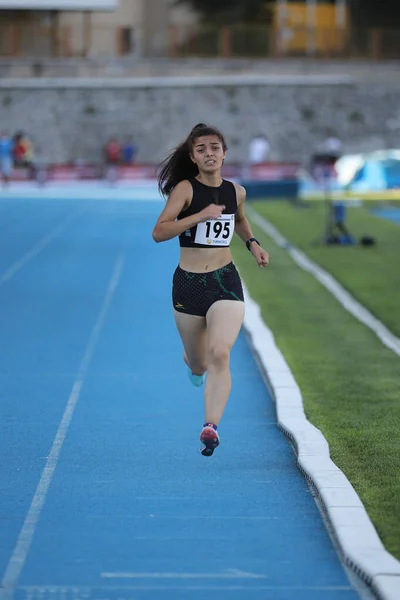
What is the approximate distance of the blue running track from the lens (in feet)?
19.1

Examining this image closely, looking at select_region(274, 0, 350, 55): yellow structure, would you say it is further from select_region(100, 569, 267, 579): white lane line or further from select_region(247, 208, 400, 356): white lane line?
select_region(100, 569, 267, 579): white lane line

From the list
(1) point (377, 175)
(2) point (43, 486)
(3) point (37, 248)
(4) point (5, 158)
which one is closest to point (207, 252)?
(2) point (43, 486)

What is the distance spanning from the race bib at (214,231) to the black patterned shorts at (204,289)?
184 mm

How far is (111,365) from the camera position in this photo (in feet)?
40.5

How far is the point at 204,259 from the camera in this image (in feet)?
26.9

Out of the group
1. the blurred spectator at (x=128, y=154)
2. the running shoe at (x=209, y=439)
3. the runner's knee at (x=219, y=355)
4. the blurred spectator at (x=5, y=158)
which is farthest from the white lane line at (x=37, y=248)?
the blurred spectator at (x=128, y=154)

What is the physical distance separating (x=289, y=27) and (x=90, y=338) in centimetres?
5198

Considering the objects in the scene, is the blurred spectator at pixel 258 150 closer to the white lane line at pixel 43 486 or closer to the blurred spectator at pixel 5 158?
the blurred spectator at pixel 5 158

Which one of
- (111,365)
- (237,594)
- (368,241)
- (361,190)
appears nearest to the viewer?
(237,594)

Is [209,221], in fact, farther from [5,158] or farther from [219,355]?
[5,158]

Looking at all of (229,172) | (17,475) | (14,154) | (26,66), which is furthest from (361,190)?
(17,475)

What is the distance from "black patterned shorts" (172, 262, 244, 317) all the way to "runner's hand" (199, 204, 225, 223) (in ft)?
1.55

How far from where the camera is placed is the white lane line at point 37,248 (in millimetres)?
21547

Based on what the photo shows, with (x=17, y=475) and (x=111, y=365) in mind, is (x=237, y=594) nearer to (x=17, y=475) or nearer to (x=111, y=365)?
(x=17, y=475)
